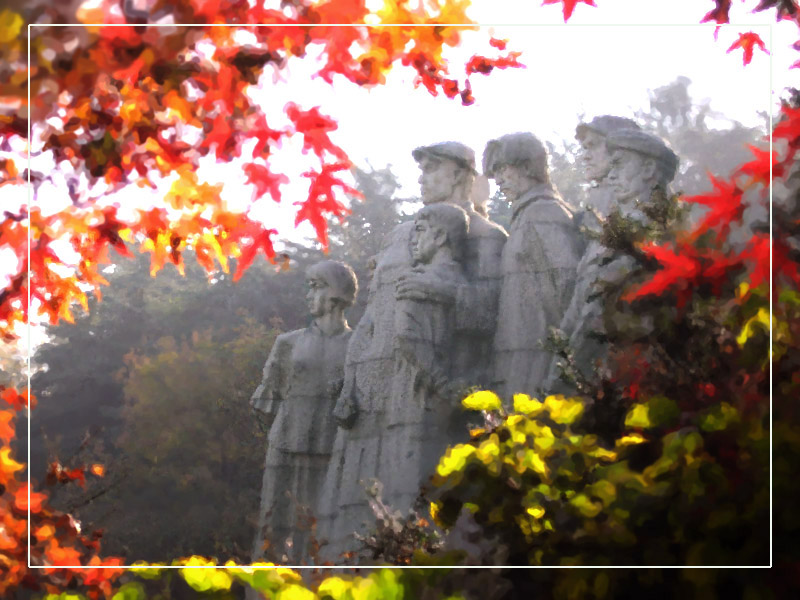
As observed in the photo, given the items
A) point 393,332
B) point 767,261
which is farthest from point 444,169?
point 767,261

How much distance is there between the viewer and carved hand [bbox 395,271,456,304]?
4.77m

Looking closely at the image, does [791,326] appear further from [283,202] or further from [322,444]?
[322,444]

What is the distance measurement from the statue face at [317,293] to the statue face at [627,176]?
1.23 metres

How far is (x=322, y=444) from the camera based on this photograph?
5594 millimetres

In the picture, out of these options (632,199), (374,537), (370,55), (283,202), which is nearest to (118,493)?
(374,537)

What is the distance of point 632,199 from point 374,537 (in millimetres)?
1683

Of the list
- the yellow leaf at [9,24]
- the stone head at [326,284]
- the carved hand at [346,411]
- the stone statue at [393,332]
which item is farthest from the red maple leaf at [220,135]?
the carved hand at [346,411]

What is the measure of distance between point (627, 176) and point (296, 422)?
6.96 feet

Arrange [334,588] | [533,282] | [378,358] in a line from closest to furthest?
[334,588] < [533,282] < [378,358]

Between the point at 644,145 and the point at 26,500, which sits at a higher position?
the point at 644,145

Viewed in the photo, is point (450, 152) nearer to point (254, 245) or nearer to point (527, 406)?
point (254, 245)

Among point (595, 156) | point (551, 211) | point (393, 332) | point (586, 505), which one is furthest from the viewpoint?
point (393, 332)

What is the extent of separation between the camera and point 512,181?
4602 millimetres

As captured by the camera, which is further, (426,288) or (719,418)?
(426,288)
